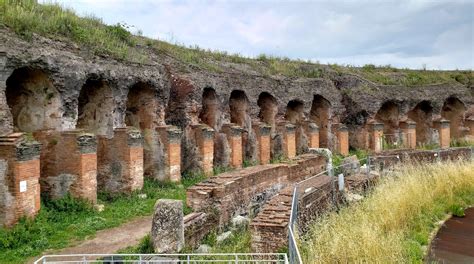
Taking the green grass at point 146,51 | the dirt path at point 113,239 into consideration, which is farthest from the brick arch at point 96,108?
the dirt path at point 113,239

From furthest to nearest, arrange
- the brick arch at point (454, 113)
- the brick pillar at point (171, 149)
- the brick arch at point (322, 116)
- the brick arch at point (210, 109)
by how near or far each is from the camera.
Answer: the brick arch at point (454, 113), the brick arch at point (322, 116), the brick arch at point (210, 109), the brick pillar at point (171, 149)

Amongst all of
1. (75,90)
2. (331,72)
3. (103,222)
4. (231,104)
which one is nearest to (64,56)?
(75,90)

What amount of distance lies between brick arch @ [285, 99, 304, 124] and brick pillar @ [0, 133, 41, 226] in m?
17.7

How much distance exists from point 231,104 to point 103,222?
1239 cm

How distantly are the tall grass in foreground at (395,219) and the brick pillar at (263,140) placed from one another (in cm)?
772

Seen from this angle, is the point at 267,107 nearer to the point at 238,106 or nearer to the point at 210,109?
the point at 238,106

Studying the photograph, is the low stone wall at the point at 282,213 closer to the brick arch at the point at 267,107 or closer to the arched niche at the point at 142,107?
the arched niche at the point at 142,107

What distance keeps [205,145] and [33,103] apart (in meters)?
7.25

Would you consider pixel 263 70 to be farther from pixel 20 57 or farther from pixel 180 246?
pixel 180 246

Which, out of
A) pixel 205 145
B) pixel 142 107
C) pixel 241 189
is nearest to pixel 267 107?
pixel 205 145

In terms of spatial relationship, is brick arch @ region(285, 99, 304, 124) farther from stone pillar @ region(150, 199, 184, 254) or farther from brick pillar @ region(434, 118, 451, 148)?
stone pillar @ region(150, 199, 184, 254)

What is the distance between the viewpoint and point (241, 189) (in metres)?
13.5

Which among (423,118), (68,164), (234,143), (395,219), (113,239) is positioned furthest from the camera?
(423,118)

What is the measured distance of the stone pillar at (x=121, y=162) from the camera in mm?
15641
